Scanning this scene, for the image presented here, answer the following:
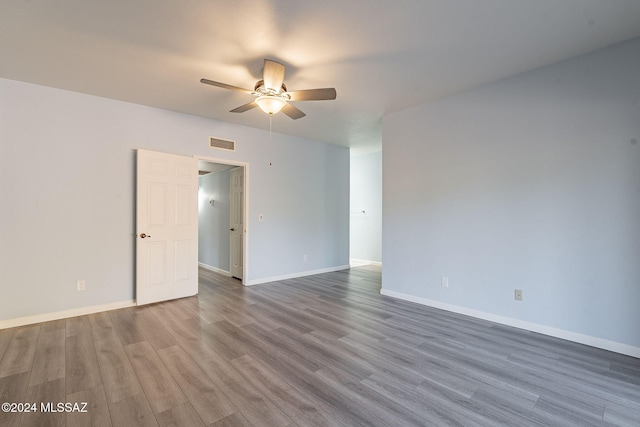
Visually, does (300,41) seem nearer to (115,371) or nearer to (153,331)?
(115,371)

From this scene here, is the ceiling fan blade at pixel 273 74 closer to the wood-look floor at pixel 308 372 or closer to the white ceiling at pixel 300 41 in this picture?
the white ceiling at pixel 300 41

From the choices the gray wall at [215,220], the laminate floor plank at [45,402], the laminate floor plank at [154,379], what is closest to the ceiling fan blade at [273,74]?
the laminate floor plank at [154,379]

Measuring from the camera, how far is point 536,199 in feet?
10.4

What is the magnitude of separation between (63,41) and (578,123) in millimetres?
4965

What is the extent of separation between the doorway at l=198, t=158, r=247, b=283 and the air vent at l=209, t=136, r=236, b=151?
25 cm

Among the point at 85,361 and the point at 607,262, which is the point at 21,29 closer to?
the point at 85,361

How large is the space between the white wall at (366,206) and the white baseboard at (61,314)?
17.7ft

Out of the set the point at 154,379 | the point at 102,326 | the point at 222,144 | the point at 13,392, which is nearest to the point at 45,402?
the point at 13,392

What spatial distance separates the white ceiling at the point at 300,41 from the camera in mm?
2192

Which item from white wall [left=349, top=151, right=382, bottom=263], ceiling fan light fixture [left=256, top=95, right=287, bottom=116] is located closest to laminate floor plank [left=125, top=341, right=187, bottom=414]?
ceiling fan light fixture [left=256, top=95, right=287, bottom=116]

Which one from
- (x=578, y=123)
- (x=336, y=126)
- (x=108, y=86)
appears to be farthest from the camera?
(x=336, y=126)

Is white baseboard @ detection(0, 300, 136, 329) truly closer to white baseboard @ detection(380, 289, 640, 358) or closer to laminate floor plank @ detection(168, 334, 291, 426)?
laminate floor plank @ detection(168, 334, 291, 426)

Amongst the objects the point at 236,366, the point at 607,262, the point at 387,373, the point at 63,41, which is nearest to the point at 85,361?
the point at 236,366

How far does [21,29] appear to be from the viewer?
Answer: 2.41 m
